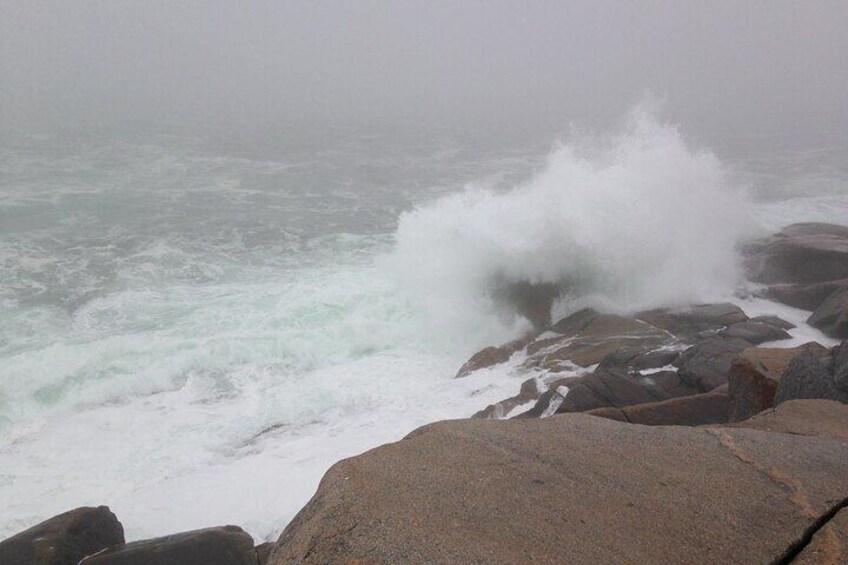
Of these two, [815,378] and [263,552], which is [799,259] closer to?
[815,378]

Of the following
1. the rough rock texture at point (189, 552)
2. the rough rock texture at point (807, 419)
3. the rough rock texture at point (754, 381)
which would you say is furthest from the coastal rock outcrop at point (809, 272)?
the rough rock texture at point (189, 552)

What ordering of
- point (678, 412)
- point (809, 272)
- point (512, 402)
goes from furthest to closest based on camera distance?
point (809, 272), point (512, 402), point (678, 412)

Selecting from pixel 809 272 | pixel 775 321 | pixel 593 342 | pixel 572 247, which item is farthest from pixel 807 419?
pixel 809 272

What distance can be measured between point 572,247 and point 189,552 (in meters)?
10.3

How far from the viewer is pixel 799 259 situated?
12703 mm

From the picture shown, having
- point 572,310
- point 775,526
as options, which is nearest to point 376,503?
point 775,526

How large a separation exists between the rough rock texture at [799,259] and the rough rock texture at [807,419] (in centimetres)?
904

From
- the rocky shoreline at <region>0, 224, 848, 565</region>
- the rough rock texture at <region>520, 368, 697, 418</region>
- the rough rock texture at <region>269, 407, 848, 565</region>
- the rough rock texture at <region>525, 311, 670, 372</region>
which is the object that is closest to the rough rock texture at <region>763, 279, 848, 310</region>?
the rough rock texture at <region>525, 311, 670, 372</region>

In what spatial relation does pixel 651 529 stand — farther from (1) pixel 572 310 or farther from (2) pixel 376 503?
(1) pixel 572 310

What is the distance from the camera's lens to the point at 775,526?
2951 mm

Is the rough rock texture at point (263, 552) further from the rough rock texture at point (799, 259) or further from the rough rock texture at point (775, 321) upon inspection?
the rough rock texture at point (799, 259)

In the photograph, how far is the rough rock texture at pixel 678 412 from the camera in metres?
6.06

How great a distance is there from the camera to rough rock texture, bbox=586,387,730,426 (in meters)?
6.06

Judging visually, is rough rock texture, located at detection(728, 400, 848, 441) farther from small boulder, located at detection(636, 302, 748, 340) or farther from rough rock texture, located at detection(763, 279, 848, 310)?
rough rock texture, located at detection(763, 279, 848, 310)
